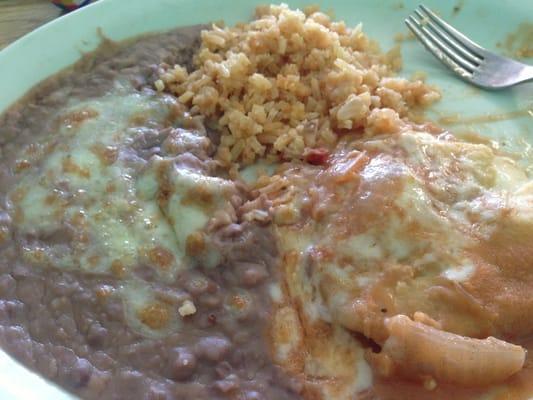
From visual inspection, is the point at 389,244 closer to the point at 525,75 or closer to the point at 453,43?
the point at 525,75

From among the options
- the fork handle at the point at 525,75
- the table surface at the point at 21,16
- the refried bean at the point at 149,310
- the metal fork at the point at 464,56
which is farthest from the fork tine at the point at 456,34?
the table surface at the point at 21,16

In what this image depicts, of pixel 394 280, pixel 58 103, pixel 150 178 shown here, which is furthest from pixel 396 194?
pixel 58 103

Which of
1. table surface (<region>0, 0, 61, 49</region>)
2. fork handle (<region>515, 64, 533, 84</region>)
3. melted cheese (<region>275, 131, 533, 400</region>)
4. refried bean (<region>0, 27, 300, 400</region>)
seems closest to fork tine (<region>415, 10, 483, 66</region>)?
fork handle (<region>515, 64, 533, 84</region>)

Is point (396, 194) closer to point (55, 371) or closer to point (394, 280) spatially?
point (394, 280)

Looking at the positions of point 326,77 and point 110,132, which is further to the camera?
point 326,77

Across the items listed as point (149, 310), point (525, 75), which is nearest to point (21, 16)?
point (149, 310)
